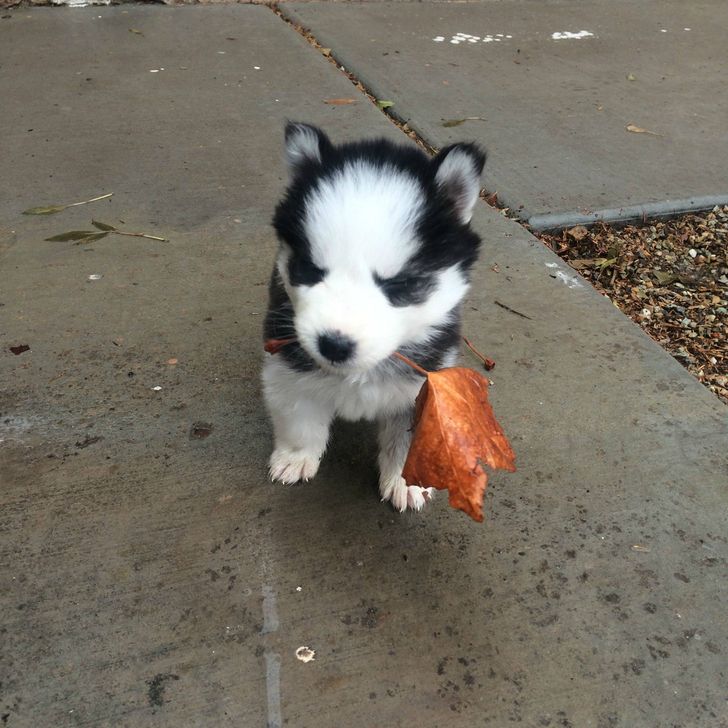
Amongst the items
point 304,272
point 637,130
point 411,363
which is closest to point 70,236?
point 304,272

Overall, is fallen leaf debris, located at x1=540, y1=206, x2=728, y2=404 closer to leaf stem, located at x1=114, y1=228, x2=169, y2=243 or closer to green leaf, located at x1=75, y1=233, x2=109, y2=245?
leaf stem, located at x1=114, y1=228, x2=169, y2=243

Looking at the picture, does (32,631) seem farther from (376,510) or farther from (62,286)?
(62,286)

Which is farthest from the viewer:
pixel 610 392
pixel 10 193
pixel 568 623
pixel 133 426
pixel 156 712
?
pixel 10 193

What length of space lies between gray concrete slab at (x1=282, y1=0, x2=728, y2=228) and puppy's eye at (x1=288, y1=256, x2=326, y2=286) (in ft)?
7.14

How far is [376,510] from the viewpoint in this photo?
2.27 metres

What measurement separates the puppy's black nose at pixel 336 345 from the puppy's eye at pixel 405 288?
20 centimetres

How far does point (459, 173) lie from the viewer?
1955mm

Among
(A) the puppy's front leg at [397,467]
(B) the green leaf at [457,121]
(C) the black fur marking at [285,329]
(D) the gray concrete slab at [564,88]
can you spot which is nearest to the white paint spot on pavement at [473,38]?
(D) the gray concrete slab at [564,88]

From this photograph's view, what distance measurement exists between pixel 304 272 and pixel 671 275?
2.48m

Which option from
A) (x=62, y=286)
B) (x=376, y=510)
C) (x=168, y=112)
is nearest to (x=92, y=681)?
(x=376, y=510)

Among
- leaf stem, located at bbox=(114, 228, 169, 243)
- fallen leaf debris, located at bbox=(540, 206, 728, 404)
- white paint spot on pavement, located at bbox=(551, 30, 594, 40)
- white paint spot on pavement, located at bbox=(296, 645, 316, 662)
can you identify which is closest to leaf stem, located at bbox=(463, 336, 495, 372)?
fallen leaf debris, located at bbox=(540, 206, 728, 404)

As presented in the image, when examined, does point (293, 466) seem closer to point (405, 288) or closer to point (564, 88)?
point (405, 288)

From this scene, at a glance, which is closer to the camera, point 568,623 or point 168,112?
point 568,623

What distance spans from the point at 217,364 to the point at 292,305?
873mm
